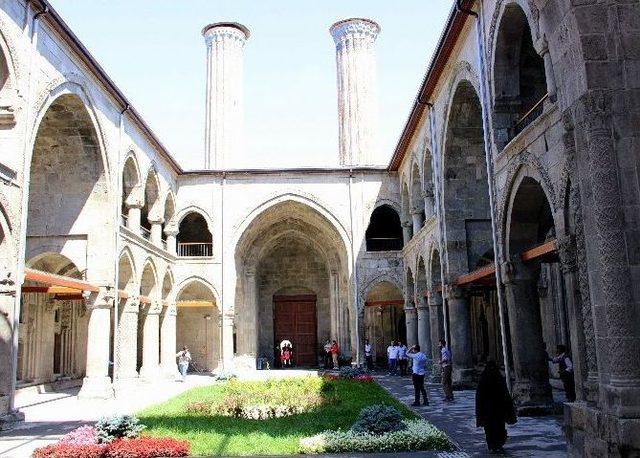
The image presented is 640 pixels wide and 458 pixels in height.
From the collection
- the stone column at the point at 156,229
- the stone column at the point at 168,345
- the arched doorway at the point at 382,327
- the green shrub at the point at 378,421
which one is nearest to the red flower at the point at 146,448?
the green shrub at the point at 378,421

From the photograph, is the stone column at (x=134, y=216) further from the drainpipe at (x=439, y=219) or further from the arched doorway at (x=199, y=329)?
the drainpipe at (x=439, y=219)

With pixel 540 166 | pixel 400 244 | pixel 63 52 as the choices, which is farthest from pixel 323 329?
pixel 540 166

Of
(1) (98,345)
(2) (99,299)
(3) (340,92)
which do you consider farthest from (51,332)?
(3) (340,92)

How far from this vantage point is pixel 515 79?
11.9m

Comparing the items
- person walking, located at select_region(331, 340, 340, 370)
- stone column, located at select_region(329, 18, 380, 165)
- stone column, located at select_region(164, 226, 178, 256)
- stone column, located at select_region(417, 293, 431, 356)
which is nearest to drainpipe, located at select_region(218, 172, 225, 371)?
stone column, located at select_region(164, 226, 178, 256)

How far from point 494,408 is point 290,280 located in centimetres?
2489

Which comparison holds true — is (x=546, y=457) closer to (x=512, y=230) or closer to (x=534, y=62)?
(x=512, y=230)

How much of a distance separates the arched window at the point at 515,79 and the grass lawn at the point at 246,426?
6.04 metres

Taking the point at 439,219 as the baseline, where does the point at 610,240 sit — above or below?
below

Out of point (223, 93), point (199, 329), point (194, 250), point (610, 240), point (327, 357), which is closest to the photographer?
point (610, 240)

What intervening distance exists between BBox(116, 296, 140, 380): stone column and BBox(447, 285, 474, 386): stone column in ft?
32.9

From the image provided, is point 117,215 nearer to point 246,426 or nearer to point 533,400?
point 246,426

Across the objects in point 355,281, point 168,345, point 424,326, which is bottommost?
point 168,345

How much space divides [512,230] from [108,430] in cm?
796
